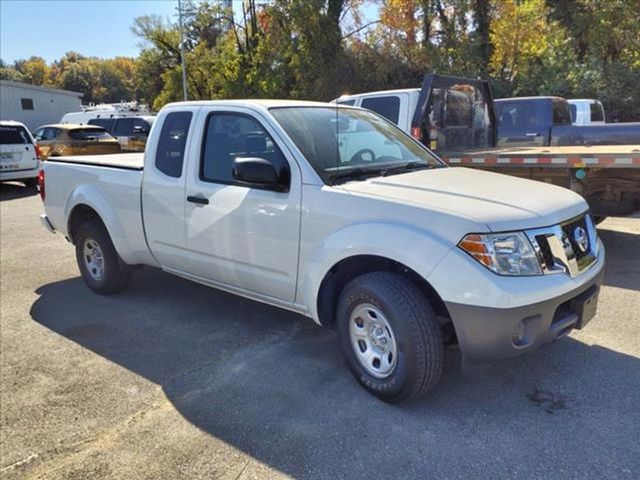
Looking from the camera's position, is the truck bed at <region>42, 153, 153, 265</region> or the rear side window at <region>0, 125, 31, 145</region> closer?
the truck bed at <region>42, 153, 153, 265</region>

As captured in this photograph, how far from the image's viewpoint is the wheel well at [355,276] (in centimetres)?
323

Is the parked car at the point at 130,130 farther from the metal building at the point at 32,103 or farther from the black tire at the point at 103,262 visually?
the metal building at the point at 32,103

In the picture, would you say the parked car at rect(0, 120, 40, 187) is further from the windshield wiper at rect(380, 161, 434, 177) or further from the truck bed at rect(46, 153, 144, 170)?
the windshield wiper at rect(380, 161, 434, 177)

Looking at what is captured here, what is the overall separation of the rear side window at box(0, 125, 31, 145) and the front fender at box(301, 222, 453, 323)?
12811 millimetres

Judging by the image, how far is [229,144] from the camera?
4.24m

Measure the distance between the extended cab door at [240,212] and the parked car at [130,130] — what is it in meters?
14.3

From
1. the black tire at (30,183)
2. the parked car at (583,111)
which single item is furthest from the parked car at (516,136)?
the black tire at (30,183)

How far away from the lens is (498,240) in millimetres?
2914

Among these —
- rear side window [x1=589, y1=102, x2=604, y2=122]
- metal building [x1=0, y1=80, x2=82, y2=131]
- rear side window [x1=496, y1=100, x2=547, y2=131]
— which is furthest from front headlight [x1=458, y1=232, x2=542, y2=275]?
metal building [x1=0, y1=80, x2=82, y2=131]

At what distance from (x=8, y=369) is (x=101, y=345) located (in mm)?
657

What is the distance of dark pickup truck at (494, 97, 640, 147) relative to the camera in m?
10.0

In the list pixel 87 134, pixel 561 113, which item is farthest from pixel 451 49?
pixel 87 134

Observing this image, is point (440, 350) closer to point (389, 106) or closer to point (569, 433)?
point (569, 433)

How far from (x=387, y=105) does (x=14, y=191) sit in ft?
37.1
